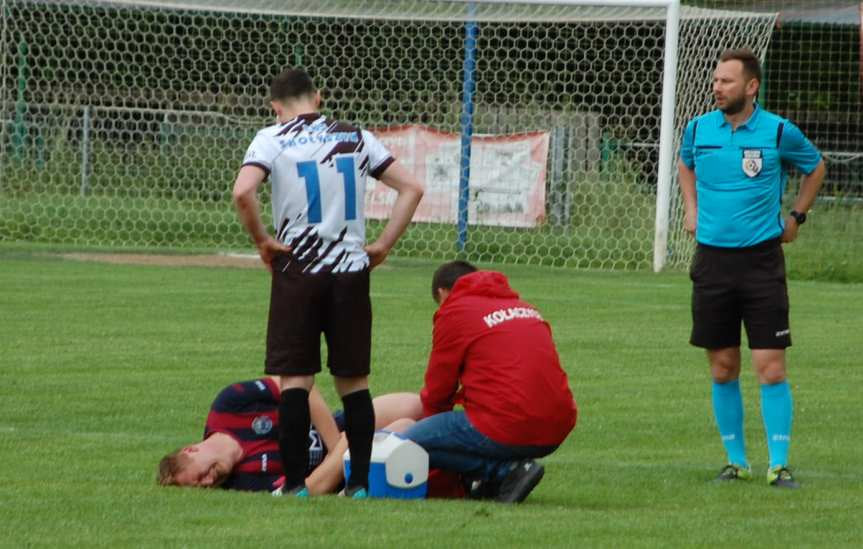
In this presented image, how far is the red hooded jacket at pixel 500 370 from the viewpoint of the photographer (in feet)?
24.4

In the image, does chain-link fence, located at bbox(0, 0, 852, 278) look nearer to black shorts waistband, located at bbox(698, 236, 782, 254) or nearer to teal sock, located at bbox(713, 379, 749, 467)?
teal sock, located at bbox(713, 379, 749, 467)

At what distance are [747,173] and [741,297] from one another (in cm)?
55

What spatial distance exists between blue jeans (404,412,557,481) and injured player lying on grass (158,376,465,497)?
0.61 feet

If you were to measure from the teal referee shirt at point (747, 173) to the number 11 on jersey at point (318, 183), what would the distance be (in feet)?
5.87

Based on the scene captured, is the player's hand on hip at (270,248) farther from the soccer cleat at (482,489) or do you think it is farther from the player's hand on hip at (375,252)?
the soccer cleat at (482,489)

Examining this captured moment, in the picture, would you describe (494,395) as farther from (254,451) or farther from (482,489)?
(254,451)

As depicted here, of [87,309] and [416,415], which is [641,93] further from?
[416,415]

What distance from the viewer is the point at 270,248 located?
7.29 m

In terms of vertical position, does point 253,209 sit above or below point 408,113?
below

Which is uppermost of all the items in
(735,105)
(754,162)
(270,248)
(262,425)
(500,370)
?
(735,105)

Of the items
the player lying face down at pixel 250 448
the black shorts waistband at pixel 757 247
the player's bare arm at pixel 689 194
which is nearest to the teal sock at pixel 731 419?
the black shorts waistband at pixel 757 247

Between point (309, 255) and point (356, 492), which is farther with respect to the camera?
point (356, 492)

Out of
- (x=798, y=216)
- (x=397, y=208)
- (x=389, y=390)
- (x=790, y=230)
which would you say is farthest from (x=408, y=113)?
(x=397, y=208)

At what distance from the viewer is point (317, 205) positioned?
24.1ft
